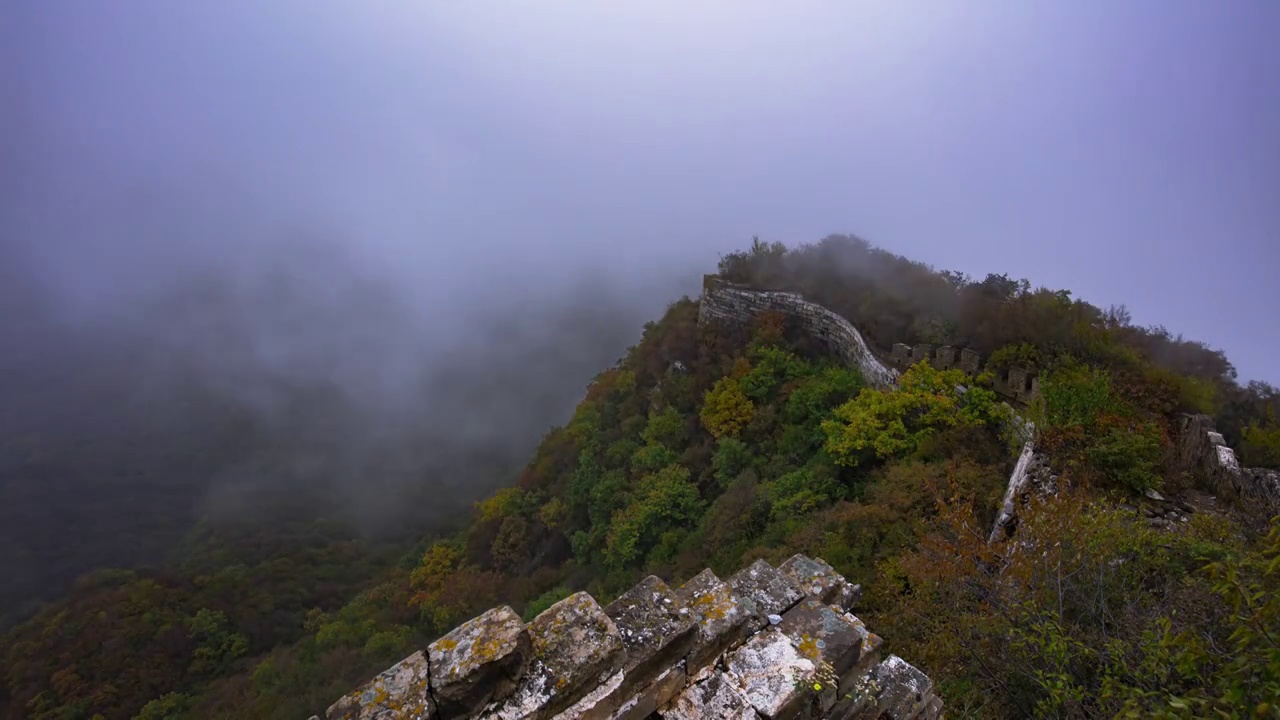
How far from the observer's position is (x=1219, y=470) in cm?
739

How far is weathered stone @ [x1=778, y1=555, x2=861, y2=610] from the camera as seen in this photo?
4.25 m

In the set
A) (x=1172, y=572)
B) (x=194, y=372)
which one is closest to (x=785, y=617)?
(x=1172, y=572)

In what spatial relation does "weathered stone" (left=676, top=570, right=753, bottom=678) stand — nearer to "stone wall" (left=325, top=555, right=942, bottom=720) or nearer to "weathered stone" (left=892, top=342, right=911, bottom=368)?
"stone wall" (left=325, top=555, right=942, bottom=720)

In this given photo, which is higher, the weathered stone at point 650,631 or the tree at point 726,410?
the tree at point 726,410

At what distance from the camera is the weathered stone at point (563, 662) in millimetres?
2729

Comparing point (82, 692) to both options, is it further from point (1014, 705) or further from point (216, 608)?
point (1014, 705)

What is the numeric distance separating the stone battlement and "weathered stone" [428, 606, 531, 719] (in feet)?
34.5

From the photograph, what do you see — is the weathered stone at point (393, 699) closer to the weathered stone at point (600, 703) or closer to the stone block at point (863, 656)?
the weathered stone at point (600, 703)

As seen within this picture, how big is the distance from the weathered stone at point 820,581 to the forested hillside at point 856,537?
1329 mm

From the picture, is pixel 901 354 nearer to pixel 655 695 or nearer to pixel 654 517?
pixel 654 517

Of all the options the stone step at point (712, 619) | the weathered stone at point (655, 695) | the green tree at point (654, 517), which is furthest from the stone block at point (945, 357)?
the weathered stone at point (655, 695)

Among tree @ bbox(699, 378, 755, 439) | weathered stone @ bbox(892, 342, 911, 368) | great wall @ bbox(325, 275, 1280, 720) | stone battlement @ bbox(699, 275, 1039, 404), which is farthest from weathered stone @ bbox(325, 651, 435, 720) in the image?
tree @ bbox(699, 378, 755, 439)

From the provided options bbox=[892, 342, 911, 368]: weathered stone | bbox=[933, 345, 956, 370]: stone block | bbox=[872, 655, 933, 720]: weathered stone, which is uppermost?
bbox=[892, 342, 911, 368]: weathered stone

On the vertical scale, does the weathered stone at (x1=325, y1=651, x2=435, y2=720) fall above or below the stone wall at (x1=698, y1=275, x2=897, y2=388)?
below
